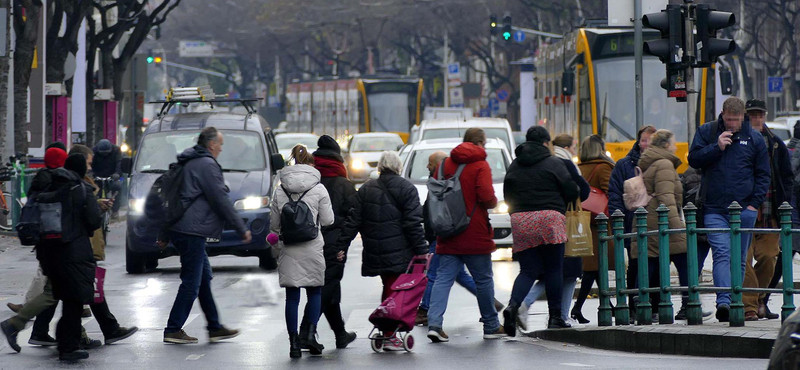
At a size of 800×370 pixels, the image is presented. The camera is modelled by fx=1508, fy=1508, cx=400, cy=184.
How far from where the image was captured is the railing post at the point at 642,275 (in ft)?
34.0

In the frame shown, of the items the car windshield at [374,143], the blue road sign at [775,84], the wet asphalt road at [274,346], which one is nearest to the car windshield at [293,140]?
the car windshield at [374,143]

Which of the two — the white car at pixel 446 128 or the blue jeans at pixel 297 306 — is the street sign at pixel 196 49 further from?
the blue jeans at pixel 297 306

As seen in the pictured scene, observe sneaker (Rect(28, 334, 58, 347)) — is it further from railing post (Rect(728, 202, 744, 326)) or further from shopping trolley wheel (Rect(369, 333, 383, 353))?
railing post (Rect(728, 202, 744, 326))

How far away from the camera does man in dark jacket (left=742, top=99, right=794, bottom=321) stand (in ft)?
36.1

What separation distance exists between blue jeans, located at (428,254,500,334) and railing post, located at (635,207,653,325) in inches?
42.3

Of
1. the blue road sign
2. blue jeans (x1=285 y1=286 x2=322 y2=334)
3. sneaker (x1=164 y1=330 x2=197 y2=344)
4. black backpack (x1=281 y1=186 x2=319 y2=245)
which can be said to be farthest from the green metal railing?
the blue road sign

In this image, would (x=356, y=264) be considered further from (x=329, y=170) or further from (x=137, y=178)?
(x=329, y=170)

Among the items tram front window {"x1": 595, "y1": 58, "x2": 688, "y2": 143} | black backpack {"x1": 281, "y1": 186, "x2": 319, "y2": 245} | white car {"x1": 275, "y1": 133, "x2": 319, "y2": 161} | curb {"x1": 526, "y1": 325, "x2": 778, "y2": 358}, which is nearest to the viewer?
curb {"x1": 526, "y1": 325, "x2": 778, "y2": 358}

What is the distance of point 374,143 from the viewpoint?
37.1 m

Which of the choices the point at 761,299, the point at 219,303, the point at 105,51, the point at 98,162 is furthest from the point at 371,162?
the point at 761,299

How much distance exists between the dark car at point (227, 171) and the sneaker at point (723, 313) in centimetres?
723

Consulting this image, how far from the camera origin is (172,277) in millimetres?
16688

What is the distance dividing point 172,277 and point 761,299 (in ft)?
24.9

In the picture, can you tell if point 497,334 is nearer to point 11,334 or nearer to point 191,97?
point 11,334
